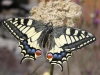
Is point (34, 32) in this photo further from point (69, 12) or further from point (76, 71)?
point (76, 71)

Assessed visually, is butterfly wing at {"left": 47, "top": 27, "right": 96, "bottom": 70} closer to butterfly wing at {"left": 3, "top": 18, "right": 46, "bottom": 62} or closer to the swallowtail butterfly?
the swallowtail butterfly

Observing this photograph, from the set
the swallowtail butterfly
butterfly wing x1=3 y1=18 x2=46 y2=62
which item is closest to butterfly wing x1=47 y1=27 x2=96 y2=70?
the swallowtail butterfly

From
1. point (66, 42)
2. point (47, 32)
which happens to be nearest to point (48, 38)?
point (47, 32)

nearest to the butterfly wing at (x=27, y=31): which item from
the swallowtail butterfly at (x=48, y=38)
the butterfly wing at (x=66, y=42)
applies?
the swallowtail butterfly at (x=48, y=38)

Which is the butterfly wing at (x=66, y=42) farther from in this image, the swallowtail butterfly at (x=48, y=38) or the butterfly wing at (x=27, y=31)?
the butterfly wing at (x=27, y=31)

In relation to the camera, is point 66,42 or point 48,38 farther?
point 48,38

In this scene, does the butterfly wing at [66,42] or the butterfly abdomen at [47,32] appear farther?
the butterfly abdomen at [47,32]

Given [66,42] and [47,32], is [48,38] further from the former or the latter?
[66,42]
